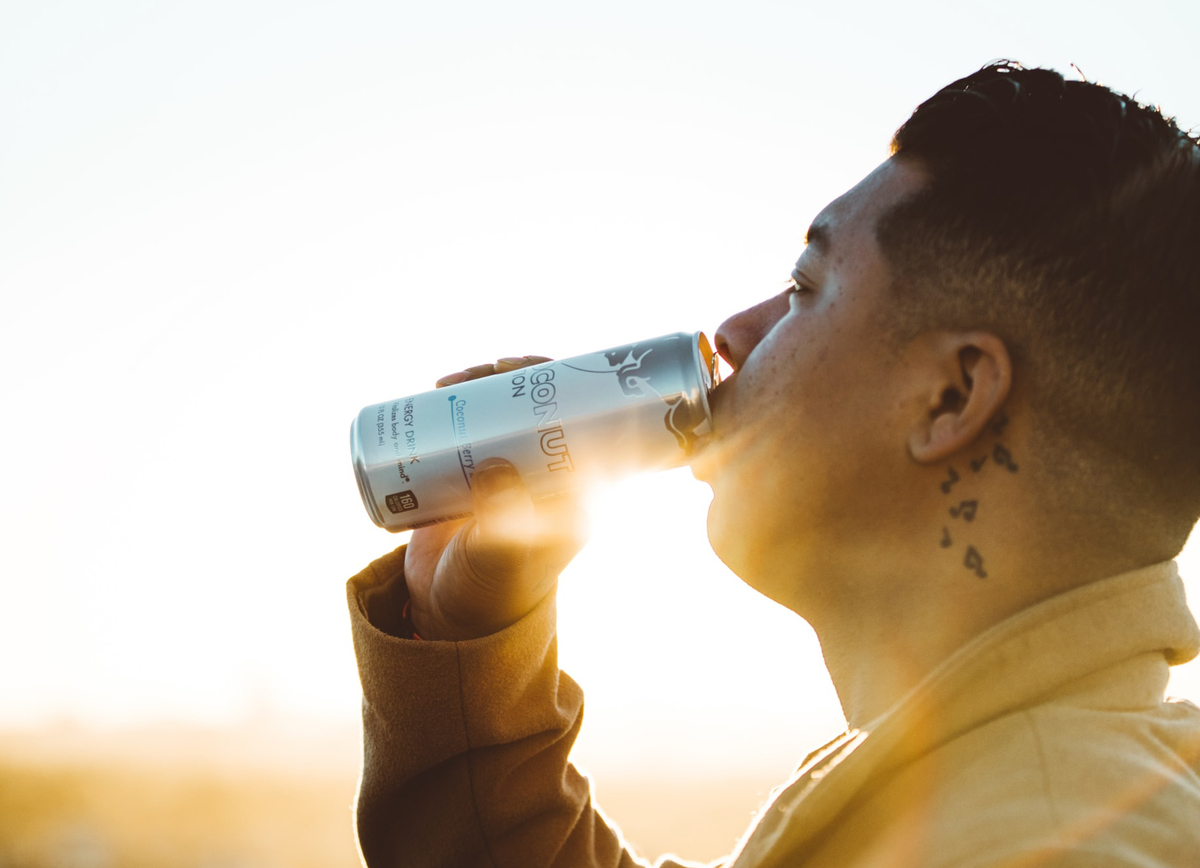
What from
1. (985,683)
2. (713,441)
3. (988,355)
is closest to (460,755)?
(713,441)

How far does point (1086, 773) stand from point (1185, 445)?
2.03ft

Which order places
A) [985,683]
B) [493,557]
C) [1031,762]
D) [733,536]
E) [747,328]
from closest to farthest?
[1031,762] < [985,683] < [733,536] < [747,328] < [493,557]

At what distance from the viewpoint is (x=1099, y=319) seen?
134 centimetres

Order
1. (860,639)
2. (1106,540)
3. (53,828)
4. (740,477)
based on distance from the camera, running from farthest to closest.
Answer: (53,828)
(740,477)
(860,639)
(1106,540)

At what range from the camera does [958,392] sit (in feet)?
4.61

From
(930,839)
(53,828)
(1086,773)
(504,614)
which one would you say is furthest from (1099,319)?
(53,828)

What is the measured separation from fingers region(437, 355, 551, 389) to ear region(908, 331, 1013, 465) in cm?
77

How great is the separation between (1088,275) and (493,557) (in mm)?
1149

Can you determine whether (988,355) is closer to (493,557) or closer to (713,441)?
(713,441)

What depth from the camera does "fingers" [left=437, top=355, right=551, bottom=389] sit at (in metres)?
1.88

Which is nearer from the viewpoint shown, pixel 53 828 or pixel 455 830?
pixel 455 830

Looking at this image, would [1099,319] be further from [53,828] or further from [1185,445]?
[53,828]

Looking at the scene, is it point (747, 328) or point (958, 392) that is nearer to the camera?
point (958, 392)

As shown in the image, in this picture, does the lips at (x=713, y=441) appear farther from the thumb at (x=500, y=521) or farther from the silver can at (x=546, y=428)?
the thumb at (x=500, y=521)
